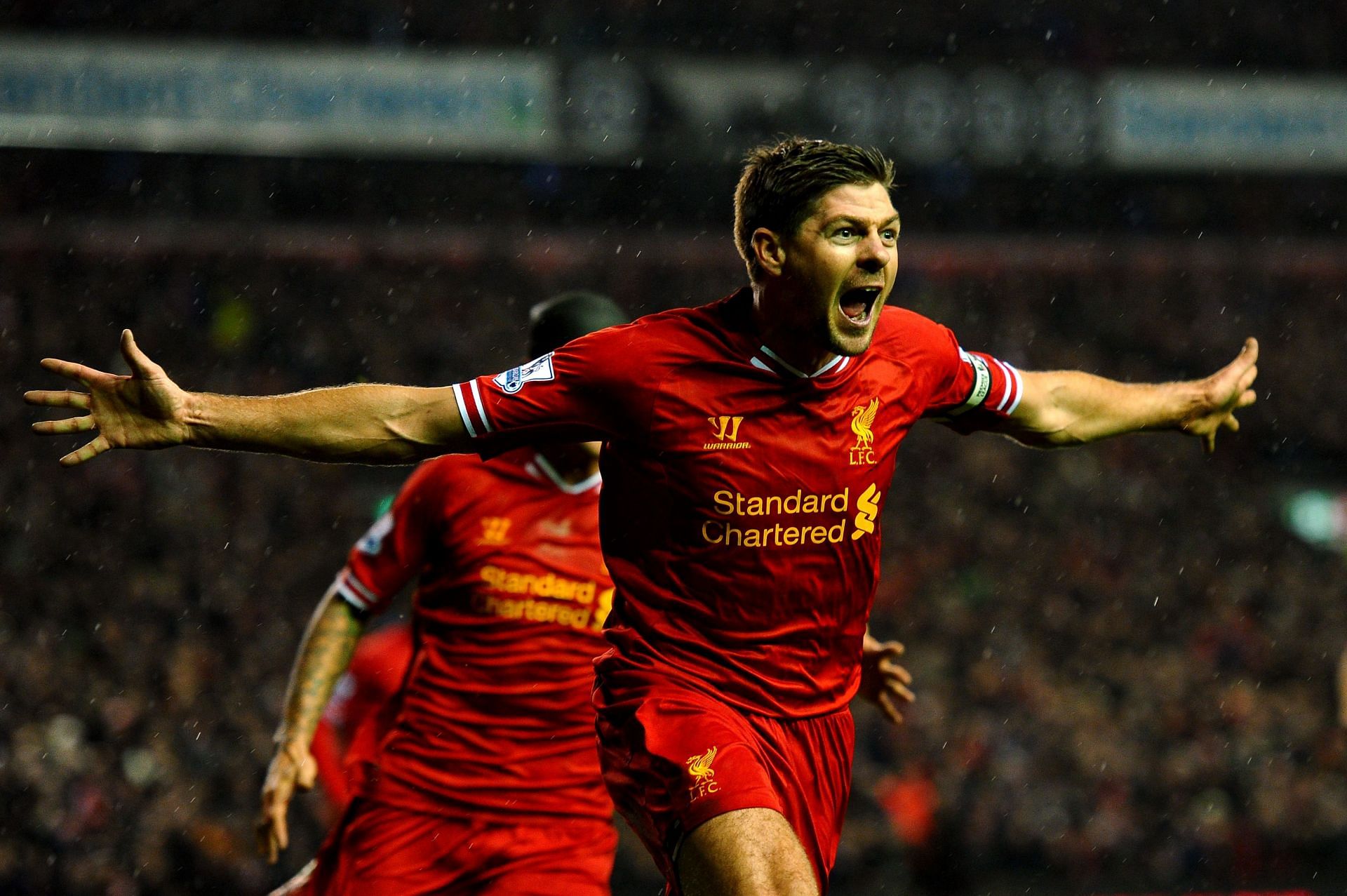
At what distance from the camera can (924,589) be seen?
16031 millimetres

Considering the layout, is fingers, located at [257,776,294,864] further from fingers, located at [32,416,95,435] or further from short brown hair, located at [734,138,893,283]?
short brown hair, located at [734,138,893,283]

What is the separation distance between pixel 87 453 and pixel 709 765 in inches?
57.6

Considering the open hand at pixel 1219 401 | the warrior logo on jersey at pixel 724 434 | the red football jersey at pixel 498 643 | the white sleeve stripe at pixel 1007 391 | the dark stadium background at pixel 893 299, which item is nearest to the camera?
the warrior logo on jersey at pixel 724 434

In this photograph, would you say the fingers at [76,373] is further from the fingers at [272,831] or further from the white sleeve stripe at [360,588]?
the fingers at [272,831]

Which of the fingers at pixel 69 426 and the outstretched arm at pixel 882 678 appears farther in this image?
the outstretched arm at pixel 882 678

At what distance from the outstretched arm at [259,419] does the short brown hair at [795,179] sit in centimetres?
84

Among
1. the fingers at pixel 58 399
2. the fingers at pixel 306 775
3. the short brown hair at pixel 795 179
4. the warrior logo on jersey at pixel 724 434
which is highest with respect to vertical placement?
the short brown hair at pixel 795 179

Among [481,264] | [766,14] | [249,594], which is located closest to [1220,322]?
[766,14]

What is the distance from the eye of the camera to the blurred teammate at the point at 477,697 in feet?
14.2

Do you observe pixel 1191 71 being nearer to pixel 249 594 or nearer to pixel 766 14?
pixel 766 14

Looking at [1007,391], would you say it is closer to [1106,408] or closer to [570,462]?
[1106,408]

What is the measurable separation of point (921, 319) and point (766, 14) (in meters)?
17.3

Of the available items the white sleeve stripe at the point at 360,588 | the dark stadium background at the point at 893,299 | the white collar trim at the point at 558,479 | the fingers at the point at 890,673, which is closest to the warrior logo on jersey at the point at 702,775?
the fingers at the point at 890,673

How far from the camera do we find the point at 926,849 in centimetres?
1091
